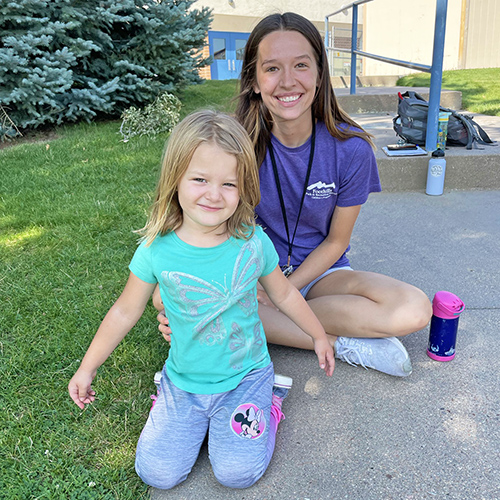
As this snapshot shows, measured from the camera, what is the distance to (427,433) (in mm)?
1652

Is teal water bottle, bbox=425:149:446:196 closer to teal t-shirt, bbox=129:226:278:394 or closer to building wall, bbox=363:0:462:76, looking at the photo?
teal t-shirt, bbox=129:226:278:394

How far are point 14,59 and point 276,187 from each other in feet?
12.7

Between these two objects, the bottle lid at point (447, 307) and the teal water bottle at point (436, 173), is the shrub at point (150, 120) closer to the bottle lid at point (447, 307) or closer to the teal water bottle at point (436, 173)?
the teal water bottle at point (436, 173)

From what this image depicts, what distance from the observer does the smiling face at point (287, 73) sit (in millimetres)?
1943

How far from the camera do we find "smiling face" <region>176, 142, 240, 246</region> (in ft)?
4.88

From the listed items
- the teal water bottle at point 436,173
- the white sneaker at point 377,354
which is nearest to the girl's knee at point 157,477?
the white sneaker at point 377,354

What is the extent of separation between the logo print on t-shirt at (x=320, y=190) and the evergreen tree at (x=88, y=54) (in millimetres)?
3907

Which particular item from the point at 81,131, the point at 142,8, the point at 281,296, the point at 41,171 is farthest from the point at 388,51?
the point at 281,296

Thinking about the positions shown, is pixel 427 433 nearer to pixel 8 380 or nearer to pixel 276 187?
pixel 276 187

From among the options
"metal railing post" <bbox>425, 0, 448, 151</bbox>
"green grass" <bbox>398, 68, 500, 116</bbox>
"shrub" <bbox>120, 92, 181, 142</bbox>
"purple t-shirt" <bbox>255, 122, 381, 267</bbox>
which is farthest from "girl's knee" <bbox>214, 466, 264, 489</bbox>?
"green grass" <bbox>398, 68, 500, 116</bbox>

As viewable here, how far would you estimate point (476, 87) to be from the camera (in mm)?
7531

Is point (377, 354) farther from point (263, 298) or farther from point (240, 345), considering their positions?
point (240, 345)

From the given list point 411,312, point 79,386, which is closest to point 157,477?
point 79,386

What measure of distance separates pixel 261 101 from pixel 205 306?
3.26ft
